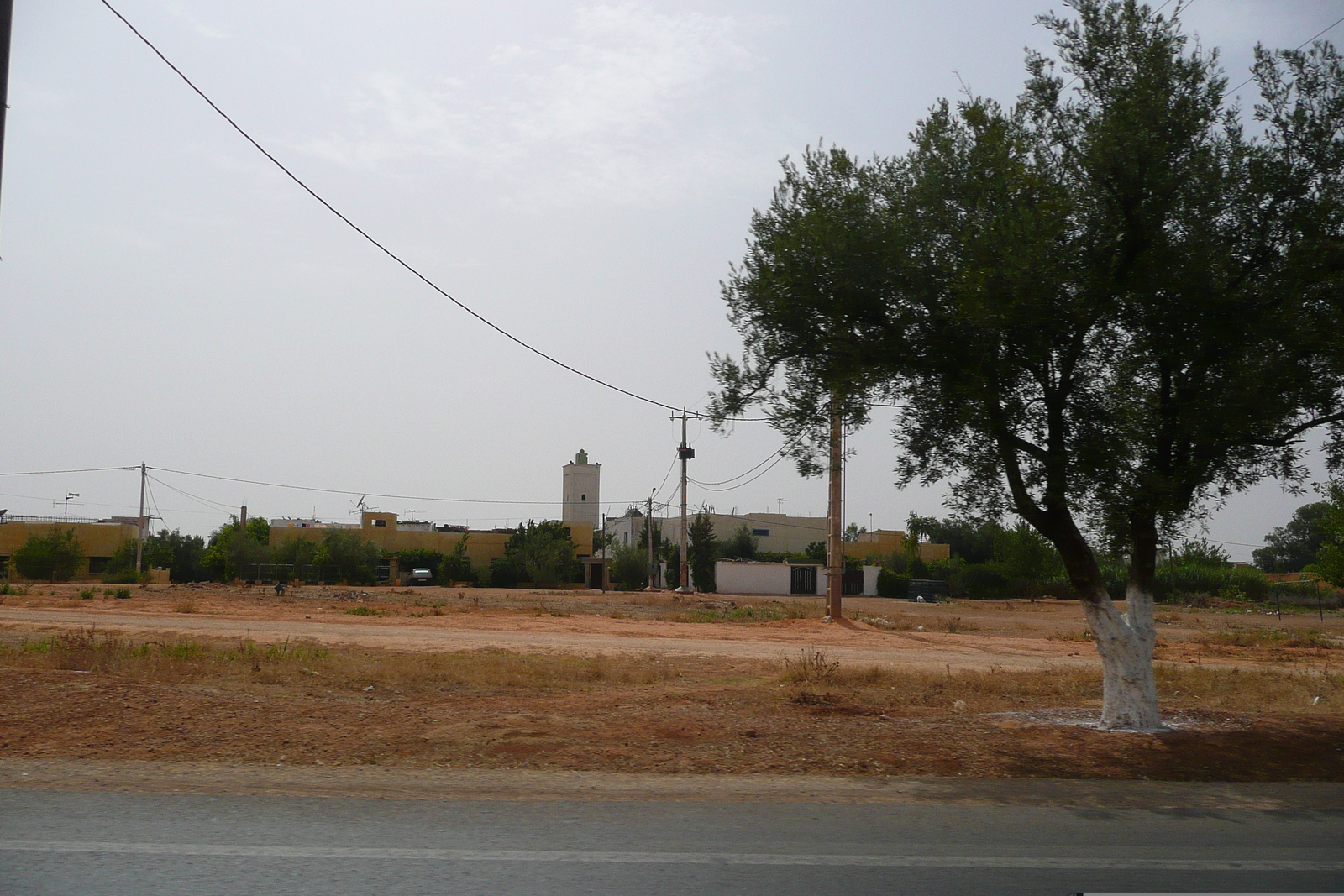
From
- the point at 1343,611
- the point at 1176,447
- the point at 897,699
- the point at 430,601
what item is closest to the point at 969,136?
the point at 1176,447

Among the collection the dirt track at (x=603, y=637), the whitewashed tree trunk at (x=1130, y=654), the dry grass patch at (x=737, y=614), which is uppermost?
the whitewashed tree trunk at (x=1130, y=654)

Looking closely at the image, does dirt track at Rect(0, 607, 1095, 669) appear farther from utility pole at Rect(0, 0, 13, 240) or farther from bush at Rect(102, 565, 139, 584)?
bush at Rect(102, 565, 139, 584)

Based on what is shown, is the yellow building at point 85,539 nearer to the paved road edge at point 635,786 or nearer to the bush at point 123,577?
the bush at point 123,577

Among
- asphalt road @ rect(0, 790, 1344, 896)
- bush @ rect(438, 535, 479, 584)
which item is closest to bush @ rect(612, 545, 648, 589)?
bush @ rect(438, 535, 479, 584)

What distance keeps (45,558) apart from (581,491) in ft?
151

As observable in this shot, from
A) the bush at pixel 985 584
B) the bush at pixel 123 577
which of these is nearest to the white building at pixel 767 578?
the bush at pixel 985 584

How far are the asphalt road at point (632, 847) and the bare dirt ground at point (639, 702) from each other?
1844 millimetres

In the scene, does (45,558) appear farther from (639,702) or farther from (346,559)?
(639,702)

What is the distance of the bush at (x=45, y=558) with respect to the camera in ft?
230

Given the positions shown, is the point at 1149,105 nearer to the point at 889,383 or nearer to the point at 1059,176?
the point at 1059,176

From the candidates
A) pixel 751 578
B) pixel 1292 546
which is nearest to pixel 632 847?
pixel 751 578

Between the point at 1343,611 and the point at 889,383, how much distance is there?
62769mm

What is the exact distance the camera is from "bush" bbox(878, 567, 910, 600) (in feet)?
246

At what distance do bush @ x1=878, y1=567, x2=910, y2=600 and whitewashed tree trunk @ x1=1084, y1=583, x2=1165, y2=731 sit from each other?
212 ft
